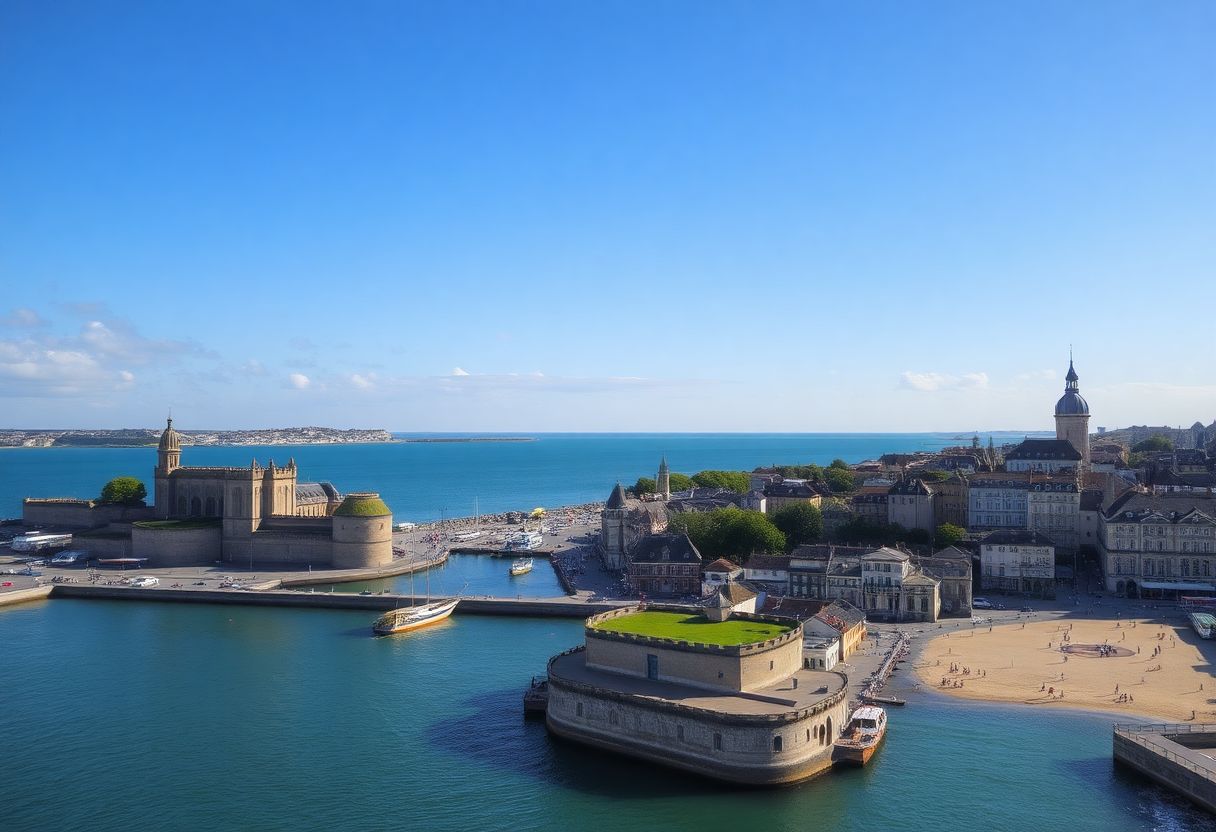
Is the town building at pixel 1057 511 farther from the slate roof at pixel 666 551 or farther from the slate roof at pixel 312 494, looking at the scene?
the slate roof at pixel 312 494

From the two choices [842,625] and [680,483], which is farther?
[680,483]

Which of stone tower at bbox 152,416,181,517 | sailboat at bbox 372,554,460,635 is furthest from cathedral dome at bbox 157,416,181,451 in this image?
sailboat at bbox 372,554,460,635

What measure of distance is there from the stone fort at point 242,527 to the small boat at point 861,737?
175 ft

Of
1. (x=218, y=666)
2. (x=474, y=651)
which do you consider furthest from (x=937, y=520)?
(x=218, y=666)

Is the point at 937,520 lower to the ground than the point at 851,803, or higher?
higher

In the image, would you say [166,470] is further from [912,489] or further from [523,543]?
[912,489]

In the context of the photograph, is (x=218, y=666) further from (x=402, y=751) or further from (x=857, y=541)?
(x=857, y=541)

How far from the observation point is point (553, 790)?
112 feet

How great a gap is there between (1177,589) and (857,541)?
76.2 feet

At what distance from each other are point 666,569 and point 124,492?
204ft

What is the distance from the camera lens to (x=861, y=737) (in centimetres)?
3738

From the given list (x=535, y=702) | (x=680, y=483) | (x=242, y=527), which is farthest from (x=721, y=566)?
(x=680, y=483)

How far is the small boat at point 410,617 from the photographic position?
2340 inches

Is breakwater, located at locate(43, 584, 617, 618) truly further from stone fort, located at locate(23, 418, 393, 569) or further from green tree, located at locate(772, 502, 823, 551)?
green tree, located at locate(772, 502, 823, 551)
